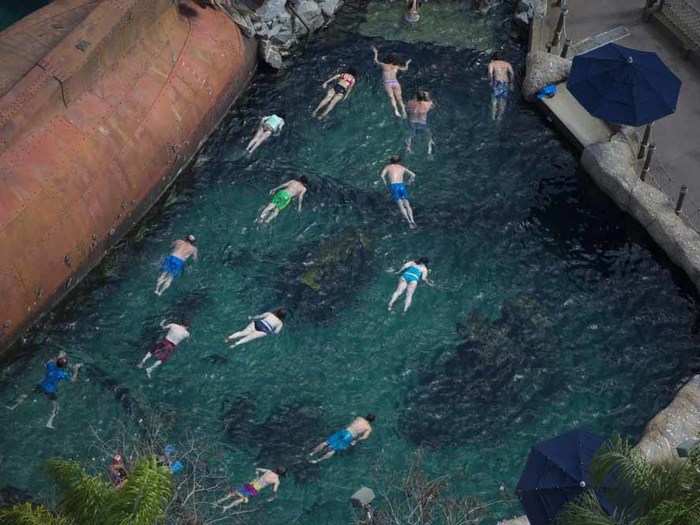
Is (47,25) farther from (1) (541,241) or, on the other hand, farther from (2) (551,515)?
(2) (551,515)

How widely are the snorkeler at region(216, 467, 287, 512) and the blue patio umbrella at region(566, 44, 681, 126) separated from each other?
12.6 meters

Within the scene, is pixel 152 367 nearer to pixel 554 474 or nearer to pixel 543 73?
pixel 554 474

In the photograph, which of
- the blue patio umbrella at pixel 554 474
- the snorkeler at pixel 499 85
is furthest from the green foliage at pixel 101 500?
the snorkeler at pixel 499 85

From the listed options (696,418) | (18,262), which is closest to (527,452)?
(696,418)

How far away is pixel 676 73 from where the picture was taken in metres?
32.1

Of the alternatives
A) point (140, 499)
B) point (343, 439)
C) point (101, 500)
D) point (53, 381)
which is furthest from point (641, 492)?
point (53, 381)

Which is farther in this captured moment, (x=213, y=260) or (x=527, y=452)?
(x=213, y=260)

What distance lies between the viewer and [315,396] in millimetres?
25156

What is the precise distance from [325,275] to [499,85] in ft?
27.9

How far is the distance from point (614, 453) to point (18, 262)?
15187 millimetres

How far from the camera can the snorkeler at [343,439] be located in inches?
941

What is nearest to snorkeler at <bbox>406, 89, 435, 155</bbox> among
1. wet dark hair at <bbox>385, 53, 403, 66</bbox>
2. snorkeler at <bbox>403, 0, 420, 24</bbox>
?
wet dark hair at <bbox>385, 53, 403, 66</bbox>

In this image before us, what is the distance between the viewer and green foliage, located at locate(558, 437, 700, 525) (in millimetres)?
14148

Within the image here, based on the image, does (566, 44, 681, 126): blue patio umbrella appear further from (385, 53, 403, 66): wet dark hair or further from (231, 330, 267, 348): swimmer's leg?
(231, 330, 267, 348): swimmer's leg
